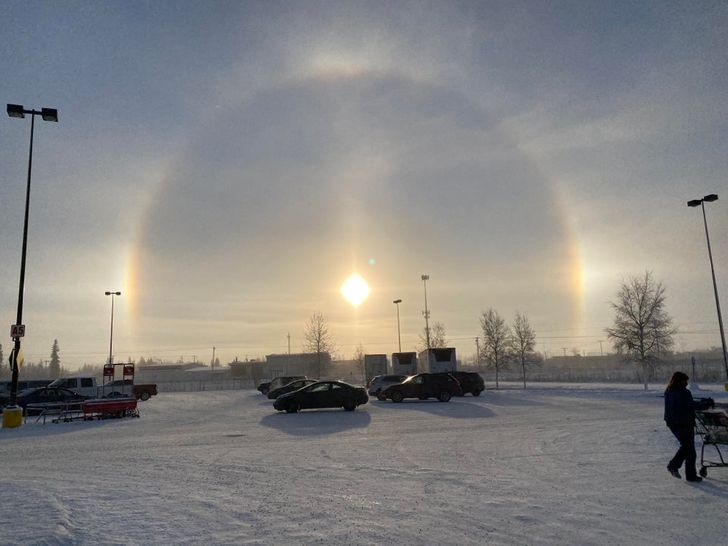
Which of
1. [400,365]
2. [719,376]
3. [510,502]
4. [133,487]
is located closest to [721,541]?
Result: [510,502]

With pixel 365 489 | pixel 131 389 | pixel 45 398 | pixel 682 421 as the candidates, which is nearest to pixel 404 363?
pixel 131 389

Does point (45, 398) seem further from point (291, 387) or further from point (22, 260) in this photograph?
point (291, 387)

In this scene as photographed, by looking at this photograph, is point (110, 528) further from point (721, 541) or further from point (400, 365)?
point (400, 365)

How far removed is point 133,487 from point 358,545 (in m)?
4.37

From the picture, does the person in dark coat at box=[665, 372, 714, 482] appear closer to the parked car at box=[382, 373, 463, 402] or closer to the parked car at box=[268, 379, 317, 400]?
the parked car at box=[382, 373, 463, 402]

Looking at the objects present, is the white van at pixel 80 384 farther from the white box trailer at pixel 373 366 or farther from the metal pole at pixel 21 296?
the white box trailer at pixel 373 366

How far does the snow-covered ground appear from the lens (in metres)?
5.57

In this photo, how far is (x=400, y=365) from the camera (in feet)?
130

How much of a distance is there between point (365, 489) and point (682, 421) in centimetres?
501

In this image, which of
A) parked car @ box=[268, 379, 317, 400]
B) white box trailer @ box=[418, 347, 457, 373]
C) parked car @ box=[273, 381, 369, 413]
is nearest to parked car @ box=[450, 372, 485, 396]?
white box trailer @ box=[418, 347, 457, 373]

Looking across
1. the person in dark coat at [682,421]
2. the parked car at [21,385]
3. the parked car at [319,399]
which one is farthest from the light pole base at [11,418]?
the person in dark coat at [682,421]

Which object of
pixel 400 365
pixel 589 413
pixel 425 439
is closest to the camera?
pixel 425 439

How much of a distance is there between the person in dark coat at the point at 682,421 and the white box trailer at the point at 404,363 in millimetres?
31586

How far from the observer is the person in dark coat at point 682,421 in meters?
7.76
